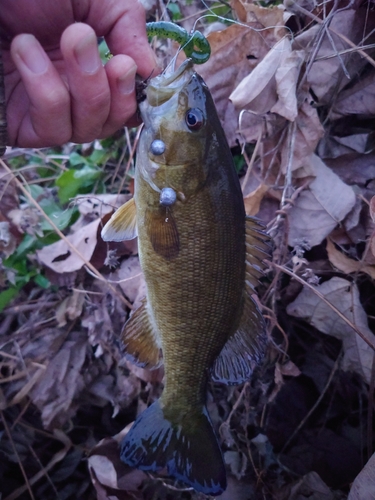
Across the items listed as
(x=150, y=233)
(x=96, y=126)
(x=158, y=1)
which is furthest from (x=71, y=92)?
(x=158, y=1)

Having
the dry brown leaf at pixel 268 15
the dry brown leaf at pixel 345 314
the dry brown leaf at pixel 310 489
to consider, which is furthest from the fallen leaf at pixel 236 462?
the dry brown leaf at pixel 268 15

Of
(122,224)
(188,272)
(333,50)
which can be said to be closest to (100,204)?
(122,224)

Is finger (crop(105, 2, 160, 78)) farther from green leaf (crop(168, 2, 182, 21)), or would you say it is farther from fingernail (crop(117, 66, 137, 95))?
green leaf (crop(168, 2, 182, 21))

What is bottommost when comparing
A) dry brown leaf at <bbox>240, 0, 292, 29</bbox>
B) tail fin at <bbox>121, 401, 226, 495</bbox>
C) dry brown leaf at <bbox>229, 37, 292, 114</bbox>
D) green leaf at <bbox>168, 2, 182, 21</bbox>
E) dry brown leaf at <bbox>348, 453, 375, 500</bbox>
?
dry brown leaf at <bbox>348, 453, 375, 500</bbox>

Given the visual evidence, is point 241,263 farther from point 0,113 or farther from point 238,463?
point 238,463

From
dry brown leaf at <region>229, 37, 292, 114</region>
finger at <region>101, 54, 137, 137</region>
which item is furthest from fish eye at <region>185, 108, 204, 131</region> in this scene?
dry brown leaf at <region>229, 37, 292, 114</region>

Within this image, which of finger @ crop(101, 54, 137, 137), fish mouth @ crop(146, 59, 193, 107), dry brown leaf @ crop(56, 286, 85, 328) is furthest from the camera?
dry brown leaf @ crop(56, 286, 85, 328)

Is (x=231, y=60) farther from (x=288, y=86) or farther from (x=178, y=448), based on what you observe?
(x=178, y=448)

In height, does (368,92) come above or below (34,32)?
below
